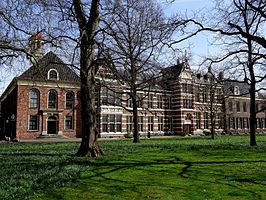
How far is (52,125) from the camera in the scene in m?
43.6

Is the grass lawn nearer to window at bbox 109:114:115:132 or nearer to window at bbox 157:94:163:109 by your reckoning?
window at bbox 109:114:115:132

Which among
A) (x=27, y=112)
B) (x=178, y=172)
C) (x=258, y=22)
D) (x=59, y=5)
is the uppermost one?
(x=258, y=22)

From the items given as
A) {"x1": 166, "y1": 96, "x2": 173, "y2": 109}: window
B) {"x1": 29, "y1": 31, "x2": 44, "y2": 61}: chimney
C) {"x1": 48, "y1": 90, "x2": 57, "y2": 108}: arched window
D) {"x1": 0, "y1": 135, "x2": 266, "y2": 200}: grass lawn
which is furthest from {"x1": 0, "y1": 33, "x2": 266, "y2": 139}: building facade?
{"x1": 0, "y1": 135, "x2": 266, "y2": 200}: grass lawn

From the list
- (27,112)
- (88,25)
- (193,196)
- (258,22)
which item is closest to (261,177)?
(193,196)

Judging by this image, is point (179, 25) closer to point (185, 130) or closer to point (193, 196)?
point (193, 196)

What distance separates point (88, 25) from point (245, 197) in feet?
38.2

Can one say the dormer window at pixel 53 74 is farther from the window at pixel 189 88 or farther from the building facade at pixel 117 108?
the window at pixel 189 88

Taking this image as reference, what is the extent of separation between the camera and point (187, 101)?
55344 millimetres

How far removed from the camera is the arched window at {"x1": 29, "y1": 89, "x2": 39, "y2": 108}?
42281 mm

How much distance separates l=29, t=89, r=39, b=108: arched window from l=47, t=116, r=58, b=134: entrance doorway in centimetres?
278

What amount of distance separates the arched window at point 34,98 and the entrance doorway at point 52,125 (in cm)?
278

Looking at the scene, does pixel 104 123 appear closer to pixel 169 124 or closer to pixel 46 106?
pixel 46 106

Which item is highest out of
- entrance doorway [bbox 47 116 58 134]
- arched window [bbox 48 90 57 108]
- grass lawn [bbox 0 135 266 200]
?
arched window [bbox 48 90 57 108]

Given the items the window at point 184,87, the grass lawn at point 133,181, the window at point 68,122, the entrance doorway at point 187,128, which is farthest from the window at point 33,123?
the grass lawn at point 133,181
